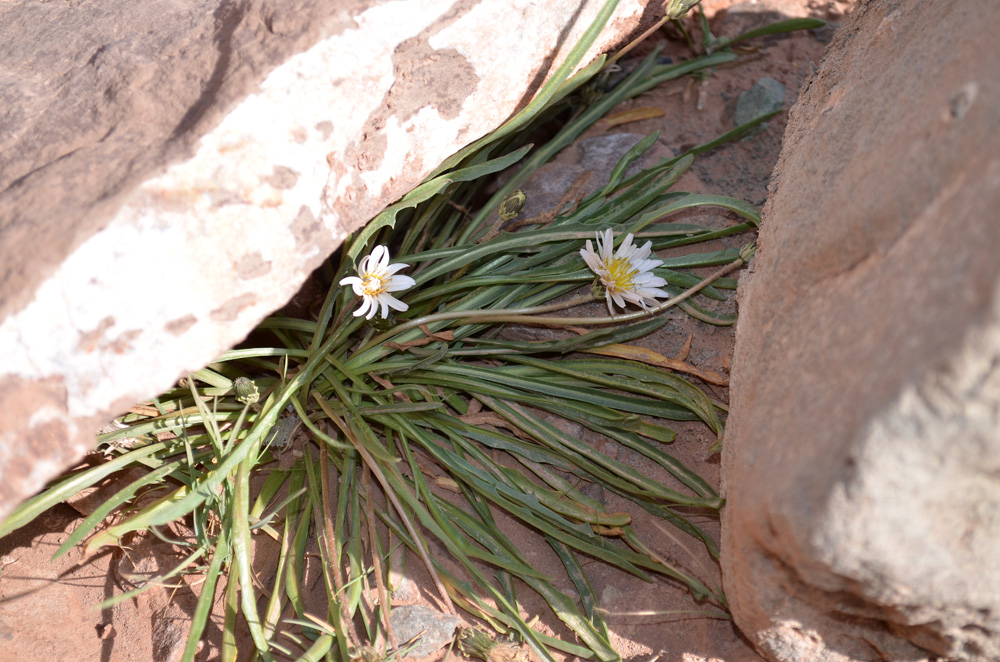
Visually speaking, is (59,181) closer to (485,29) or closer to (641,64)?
(485,29)

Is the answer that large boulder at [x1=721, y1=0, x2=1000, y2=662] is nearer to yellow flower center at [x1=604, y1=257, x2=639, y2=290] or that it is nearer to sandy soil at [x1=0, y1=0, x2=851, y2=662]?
sandy soil at [x1=0, y1=0, x2=851, y2=662]

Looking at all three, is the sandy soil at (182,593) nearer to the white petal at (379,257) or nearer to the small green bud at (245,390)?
the small green bud at (245,390)

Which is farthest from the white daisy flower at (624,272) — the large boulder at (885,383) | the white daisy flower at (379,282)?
the white daisy flower at (379,282)

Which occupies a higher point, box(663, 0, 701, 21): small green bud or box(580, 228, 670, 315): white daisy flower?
box(663, 0, 701, 21): small green bud

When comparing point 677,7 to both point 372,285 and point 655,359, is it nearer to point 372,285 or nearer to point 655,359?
point 655,359

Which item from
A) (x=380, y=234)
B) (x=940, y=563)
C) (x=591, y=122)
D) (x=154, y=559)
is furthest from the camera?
(x=591, y=122)

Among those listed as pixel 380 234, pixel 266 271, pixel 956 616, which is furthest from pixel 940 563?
pixel 380 234

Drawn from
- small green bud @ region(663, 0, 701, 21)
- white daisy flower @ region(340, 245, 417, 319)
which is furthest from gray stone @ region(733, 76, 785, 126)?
white daisy flower @ region(340, 245, 417, 319)

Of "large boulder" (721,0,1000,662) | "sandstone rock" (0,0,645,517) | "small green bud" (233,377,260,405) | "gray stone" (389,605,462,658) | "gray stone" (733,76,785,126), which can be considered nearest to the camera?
"large boulder" (721,0,1000,662)
